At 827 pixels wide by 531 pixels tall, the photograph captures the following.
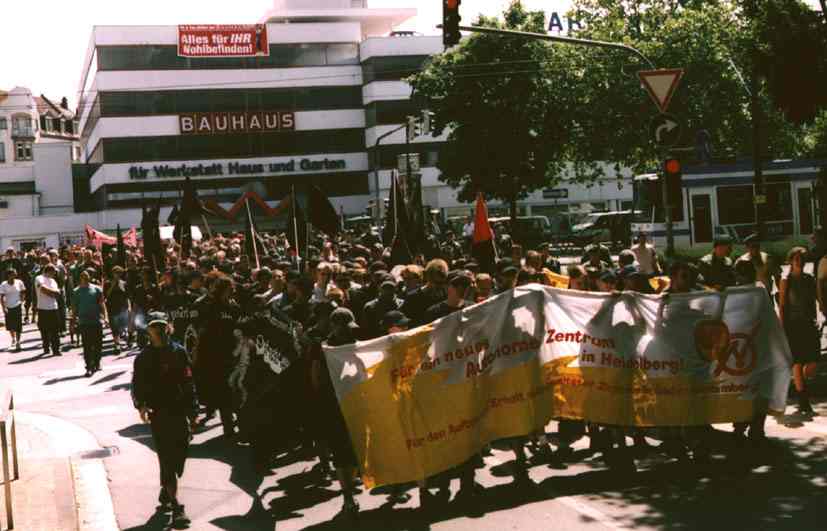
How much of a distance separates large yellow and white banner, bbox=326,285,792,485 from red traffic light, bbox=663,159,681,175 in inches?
172

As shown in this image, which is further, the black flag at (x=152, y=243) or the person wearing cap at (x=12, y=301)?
the person wearing cap at (x=12, y=301)

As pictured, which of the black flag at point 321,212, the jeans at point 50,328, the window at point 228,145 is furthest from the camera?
the window at point 228,145

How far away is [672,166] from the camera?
13.3m

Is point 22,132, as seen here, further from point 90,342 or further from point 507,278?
point 507,278

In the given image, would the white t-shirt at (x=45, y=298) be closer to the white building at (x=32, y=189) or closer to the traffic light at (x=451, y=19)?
the traffic light at (x=451, y=19)

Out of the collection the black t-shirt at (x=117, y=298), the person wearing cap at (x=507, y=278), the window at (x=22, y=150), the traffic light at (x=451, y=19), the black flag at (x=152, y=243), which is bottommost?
the black t-shirt at (x=117, y=298)

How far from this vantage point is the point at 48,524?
26.4 ft

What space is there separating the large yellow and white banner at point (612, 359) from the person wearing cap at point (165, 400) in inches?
83.1

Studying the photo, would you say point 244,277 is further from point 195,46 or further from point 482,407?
point 195,46

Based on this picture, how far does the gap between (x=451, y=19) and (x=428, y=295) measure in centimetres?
805

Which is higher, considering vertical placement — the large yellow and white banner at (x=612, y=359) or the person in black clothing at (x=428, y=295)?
the person in black clothing at (x=428, y=295)

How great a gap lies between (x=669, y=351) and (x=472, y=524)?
256 centimetres

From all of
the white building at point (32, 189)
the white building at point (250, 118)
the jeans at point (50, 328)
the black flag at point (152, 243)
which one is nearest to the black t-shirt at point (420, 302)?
the black flag at point (152, 243)

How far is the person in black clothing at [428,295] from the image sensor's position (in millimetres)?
9633
